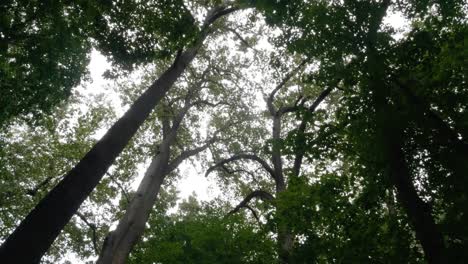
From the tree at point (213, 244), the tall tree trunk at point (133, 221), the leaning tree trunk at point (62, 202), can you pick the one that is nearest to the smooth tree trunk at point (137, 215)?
the tall tree trunk at point (133, 221)

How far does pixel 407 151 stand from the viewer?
6340mm

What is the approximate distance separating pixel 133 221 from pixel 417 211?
28.2 feet

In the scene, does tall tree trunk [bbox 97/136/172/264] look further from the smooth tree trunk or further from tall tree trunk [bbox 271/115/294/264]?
tall tree trunk [bbox 271/115/294/264]

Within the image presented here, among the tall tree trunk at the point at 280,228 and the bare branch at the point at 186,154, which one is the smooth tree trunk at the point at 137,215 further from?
the tall tree trunk at the point at 280,228

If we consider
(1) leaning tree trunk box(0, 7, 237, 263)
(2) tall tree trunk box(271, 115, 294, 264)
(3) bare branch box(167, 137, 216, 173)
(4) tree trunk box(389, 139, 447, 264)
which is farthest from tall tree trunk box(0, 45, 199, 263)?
(3) bare branch box(167, 137, 216, 173)

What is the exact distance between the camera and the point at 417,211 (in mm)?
5676

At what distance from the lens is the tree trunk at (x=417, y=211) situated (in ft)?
17.3

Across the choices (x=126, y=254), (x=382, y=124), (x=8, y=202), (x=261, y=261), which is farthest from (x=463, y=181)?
(x=8, y=202)

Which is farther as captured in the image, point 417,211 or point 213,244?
point 213,244

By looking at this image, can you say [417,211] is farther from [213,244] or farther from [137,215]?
[137,215]

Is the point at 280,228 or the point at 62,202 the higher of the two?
the point at 280,228

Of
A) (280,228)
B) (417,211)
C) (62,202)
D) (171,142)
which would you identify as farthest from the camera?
(171,142)

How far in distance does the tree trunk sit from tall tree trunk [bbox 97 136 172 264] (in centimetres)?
810

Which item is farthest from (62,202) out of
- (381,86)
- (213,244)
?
(381,86)
